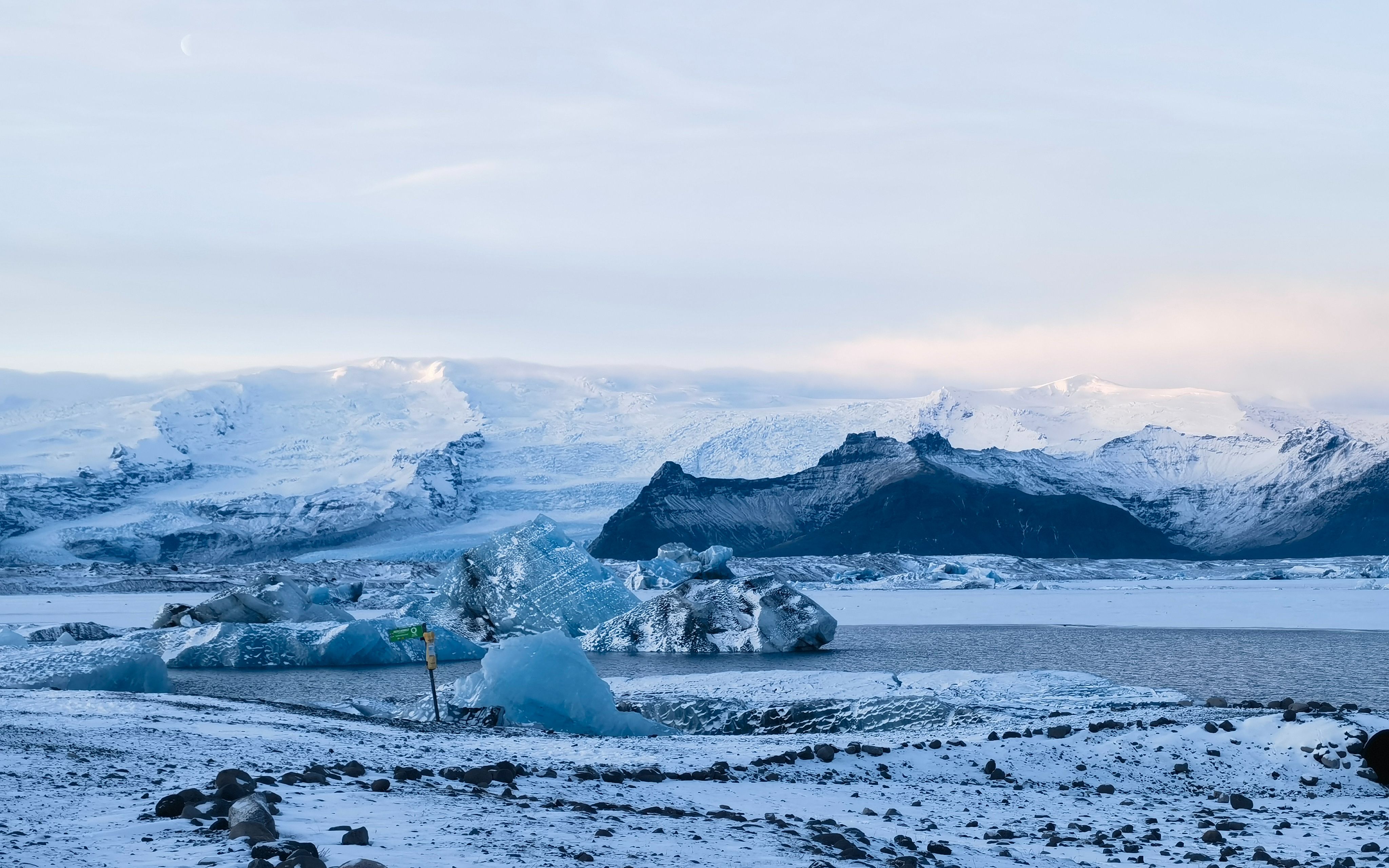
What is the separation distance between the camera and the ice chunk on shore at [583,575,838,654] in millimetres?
33781

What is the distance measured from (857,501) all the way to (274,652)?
134 meters

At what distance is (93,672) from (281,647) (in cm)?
983

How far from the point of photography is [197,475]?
571 feet

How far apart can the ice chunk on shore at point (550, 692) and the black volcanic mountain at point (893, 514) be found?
128153 mm

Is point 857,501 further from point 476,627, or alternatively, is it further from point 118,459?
point 476,627

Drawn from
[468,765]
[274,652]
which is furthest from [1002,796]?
[274,652]

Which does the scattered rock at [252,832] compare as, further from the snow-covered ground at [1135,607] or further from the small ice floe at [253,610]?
the snow-covered ground at [1135,607]

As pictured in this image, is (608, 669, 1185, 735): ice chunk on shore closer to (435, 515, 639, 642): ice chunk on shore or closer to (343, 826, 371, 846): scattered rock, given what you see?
(343, 826, 371, 846): scattered rock

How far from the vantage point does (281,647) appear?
31.1 m

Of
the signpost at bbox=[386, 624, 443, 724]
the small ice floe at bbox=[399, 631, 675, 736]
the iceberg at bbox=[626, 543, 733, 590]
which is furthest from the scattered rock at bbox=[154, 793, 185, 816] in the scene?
the iceberg at bbox=[626, 543, 733, 590]

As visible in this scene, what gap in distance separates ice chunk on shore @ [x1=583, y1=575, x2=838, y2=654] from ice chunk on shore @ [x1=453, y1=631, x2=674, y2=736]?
15.2m

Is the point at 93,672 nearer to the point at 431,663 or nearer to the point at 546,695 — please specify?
the point at 431,663

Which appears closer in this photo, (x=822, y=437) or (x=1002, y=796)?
(x=1002, y=796)

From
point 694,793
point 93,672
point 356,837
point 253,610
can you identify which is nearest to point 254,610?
point 253,610
